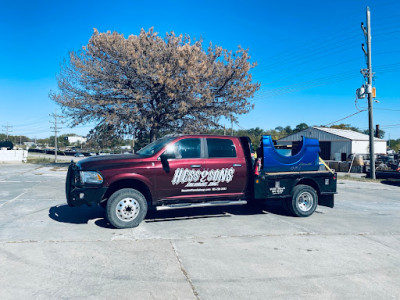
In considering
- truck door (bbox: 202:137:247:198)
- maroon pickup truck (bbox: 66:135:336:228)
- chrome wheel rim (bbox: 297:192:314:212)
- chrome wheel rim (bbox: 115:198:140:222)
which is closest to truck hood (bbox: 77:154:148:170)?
maroon pickup truck (bbox: 66:135:336:228)

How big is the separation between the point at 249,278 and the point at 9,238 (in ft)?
13.9

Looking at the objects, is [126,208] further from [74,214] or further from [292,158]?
[292,158]

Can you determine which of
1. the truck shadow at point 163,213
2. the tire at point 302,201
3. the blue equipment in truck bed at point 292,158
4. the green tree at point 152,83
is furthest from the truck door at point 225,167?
the green tree at point 152,83

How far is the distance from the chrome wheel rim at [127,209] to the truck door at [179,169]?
1.73ft

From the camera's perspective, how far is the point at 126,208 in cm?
663

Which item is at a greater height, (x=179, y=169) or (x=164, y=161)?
(x=164, y=161)

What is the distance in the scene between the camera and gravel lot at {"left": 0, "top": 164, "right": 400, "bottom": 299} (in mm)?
3994

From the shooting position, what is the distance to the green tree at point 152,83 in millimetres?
21422

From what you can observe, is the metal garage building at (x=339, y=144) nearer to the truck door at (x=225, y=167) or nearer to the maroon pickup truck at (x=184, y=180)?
the maroon pickup truck at (x=184, y=180)

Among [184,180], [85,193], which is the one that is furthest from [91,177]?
[184,180]

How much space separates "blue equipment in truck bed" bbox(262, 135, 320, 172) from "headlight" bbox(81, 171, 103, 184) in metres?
3.67

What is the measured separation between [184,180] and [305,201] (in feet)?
10.4

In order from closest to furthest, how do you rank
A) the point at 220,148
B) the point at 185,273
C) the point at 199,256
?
the point at 185,273 < the point at 199,256 < the point at 220,148

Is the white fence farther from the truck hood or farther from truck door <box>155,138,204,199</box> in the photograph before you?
truck door <box>155,138,204,199</box>
